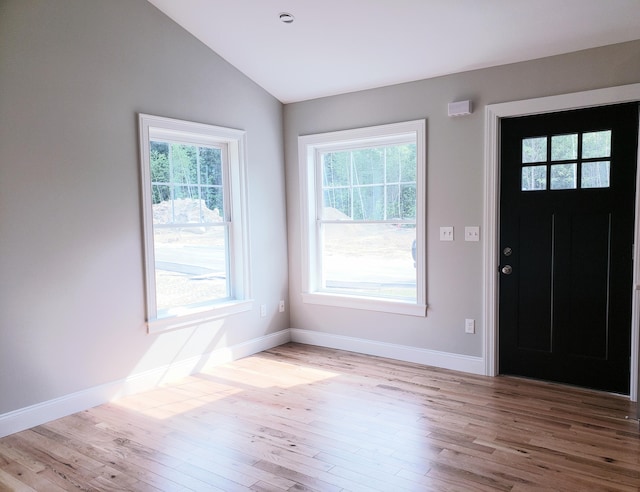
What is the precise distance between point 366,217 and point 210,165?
59.8 inches

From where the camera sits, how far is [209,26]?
12.5ft

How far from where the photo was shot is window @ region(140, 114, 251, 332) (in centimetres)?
374

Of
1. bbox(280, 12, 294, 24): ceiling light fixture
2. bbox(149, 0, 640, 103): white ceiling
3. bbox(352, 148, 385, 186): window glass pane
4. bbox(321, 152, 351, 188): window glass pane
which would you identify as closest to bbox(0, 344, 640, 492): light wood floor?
bbox(352, 148, 385, 186): window glass pane

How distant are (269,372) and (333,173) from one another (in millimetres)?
2019

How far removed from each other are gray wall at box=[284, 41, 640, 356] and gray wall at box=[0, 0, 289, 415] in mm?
1535

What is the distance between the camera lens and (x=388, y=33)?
354 centimetres

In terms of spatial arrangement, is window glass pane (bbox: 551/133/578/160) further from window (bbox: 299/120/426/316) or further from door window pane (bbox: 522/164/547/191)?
window (bbox: 299/120/426/316)

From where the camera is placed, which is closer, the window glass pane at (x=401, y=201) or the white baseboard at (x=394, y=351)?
the white baseboard at (x=394, y=351)

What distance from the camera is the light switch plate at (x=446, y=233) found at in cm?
397

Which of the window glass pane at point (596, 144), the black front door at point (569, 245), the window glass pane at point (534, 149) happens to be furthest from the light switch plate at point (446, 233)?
the window glass pane at point (596, 144)

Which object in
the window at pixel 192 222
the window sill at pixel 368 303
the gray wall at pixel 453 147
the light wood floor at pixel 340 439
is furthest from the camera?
the window sill at pixel 368 303

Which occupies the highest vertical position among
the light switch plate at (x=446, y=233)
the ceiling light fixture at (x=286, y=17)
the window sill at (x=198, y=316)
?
the ceiling light fixture at (x=286, y=17)

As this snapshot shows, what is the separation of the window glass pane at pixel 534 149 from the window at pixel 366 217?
0.80 meters

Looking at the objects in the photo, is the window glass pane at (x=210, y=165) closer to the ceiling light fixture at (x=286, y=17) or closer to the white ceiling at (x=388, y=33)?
the white ceiling at (x=388, y=33)
